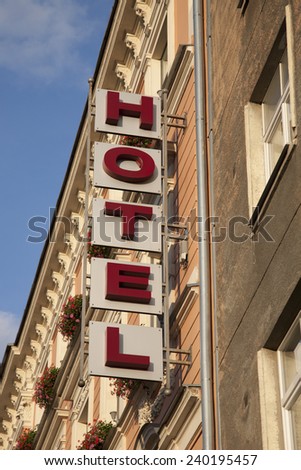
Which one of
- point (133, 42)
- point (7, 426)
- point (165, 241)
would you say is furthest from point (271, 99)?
point (7, 426)

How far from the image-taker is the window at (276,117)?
13680 millimetres

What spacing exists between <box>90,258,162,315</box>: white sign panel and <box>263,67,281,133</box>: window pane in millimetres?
3666

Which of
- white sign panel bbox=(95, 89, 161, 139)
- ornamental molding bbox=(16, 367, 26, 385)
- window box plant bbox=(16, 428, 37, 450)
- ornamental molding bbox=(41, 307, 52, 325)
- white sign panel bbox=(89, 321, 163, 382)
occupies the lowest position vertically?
white sign panel bbox=(89, 321, 163, 382)

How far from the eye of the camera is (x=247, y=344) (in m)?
13.4

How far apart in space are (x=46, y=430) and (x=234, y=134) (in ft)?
56.5

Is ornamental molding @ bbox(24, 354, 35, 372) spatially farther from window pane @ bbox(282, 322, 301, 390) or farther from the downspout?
window pane @ bbox(282, 322, 301, 390)

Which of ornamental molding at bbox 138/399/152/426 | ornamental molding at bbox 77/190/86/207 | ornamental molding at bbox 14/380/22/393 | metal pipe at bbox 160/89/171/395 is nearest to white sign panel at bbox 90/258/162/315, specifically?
metal pipe at bbox 160/89/171/395

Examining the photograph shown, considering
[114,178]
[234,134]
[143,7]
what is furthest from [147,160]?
[143,7]

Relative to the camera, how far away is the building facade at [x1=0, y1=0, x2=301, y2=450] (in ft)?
41.5

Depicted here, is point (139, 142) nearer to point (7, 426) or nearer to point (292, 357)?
point (292, 357)

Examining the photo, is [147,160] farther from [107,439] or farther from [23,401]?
[23,401]

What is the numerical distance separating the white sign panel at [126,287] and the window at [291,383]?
4.48 metres

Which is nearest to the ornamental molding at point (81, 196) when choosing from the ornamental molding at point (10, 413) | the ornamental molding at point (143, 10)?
the ornamental molding at point (143, 10)

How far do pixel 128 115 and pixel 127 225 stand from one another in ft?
8.07
